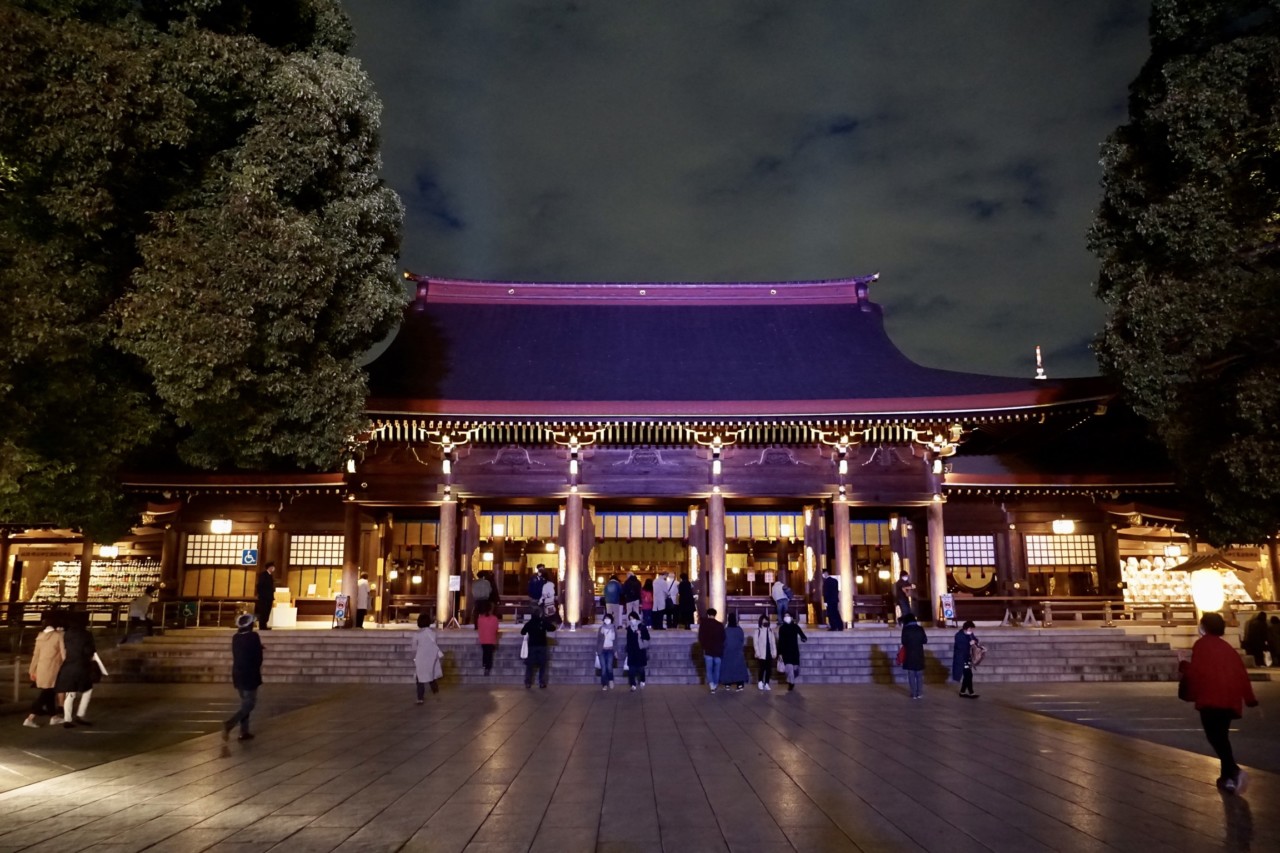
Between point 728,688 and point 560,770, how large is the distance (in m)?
7.79

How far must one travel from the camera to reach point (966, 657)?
579 inches

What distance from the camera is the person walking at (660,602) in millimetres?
21625

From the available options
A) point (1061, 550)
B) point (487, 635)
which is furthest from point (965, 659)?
point (1061, 550)

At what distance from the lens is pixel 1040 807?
708cm

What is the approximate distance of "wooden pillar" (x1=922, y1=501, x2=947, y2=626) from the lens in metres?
20.9

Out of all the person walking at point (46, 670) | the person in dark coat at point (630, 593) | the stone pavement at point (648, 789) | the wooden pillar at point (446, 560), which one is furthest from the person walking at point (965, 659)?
the person walking at point (46, 670)

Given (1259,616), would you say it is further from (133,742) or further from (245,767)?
(133,742)

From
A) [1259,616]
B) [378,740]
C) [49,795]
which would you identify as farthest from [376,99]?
[1259,616]

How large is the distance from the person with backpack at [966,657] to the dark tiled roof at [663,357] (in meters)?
6.27

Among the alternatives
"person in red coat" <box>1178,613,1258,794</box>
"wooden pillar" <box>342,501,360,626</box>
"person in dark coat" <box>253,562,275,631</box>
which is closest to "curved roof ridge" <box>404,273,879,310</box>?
"wooden pillar" <box>342,501,360,626</box>

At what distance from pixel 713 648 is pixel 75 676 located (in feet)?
33.1

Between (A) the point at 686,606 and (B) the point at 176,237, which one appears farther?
(A) the point at 686,606

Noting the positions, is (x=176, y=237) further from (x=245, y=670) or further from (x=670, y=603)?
(x=670, y=603)

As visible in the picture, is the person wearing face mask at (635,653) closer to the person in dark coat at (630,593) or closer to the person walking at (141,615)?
the person in dark coat at (630,593)
